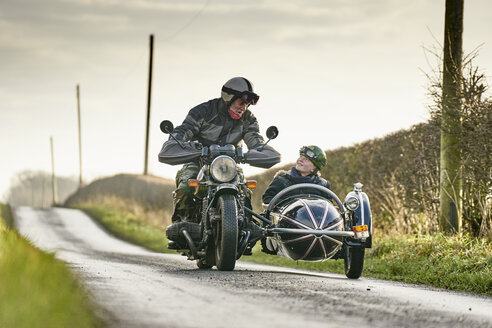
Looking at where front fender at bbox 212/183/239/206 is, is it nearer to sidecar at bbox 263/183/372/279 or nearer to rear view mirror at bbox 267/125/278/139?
sidecar at bbox 263/183/372/279

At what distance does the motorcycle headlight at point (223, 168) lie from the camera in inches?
335

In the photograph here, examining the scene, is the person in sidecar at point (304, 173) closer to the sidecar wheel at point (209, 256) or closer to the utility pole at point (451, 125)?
the sidecar wheel at point (209, 256)

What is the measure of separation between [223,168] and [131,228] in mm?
22926

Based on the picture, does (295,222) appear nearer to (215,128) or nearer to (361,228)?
(361,228)

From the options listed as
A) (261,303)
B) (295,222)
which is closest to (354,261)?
(295,222)

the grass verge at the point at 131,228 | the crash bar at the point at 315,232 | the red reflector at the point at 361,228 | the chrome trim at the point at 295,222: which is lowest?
the grass verge at the point at 131,228

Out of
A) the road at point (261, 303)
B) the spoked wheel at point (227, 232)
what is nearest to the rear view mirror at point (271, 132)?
the spoked wheel at point (227, 232)

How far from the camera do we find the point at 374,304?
6027 mm

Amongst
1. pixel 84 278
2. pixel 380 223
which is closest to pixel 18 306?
pixel 84 278

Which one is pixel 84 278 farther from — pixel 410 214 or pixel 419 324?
pixel 410 214

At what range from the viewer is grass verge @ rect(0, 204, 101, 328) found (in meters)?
Answer: 4.55

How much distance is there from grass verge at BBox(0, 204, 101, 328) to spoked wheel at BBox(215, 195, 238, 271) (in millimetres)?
→ 1855

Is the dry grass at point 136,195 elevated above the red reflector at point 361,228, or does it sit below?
below

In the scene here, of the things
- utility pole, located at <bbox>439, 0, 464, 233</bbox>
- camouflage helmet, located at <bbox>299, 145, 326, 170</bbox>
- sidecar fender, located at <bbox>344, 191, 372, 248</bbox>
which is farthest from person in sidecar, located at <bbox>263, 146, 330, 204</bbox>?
utility pole, located at <bbox>439, 0, 464, 233</bbox>
